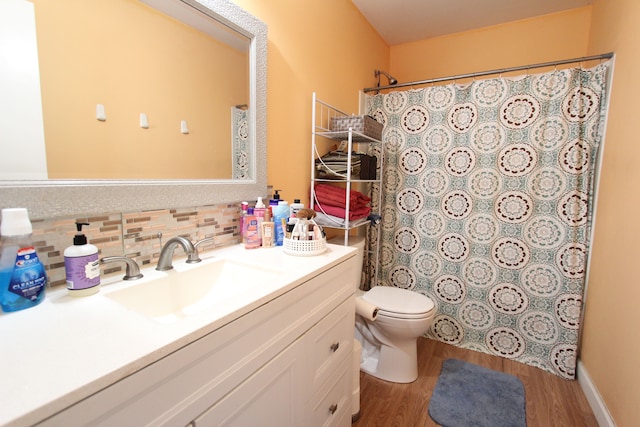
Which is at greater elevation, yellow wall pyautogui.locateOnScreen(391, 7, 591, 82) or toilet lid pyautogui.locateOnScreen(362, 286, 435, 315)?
yellow wall pyautogui.locateOnScreen(391, 7, 591, 82)

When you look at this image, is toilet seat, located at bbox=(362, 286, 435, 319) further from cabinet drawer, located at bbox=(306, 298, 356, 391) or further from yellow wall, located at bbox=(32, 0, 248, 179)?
yellow wall, located at bbox=(32, 0, 248, 179)

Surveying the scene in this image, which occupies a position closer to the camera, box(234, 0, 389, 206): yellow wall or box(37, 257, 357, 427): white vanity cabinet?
box(37, 257, 357, 427): white vanity cabinet

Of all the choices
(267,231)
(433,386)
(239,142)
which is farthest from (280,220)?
(433,386)

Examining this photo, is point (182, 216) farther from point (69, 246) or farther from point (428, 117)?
point (428, 117)

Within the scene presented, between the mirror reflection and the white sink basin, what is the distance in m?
0.33

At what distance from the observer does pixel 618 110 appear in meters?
1.46

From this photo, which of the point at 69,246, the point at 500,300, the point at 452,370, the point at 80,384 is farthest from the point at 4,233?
the point at 500,300

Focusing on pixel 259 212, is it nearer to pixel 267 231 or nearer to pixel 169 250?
pixel 267 231

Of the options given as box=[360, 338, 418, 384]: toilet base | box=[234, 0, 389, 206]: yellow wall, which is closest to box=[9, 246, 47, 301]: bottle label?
box=[234, 0, 389, 206]: yellow wall

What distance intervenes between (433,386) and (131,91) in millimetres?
1948

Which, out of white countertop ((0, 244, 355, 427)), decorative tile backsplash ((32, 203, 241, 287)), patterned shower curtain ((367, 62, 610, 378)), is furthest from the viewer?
patterned shower curtain ((367, 62, 610, 378))

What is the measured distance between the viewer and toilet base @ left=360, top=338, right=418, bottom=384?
5.49 feet

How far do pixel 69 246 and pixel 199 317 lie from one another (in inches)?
17.6


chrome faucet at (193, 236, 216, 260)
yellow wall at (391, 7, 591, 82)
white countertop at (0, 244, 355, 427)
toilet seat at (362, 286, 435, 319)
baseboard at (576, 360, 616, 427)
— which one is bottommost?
baseboard at (576, 360, 616, 427)
